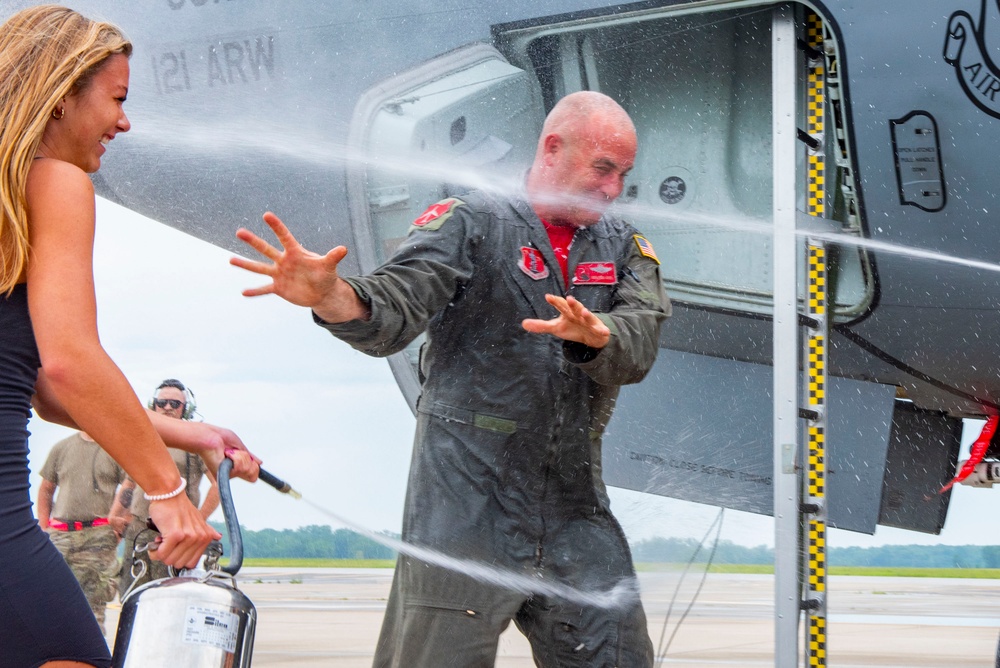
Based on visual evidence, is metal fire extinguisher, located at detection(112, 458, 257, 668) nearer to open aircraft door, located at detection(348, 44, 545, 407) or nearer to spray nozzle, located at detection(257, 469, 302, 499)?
spray nozzle, located at detection(257, 469, 302, 499)

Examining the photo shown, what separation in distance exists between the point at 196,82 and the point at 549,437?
2.34 meters

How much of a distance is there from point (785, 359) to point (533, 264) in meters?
0.79

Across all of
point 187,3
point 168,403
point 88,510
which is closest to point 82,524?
point 88,510

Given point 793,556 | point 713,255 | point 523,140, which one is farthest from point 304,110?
point 793,556

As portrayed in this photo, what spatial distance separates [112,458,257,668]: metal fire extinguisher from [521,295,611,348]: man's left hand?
1.93ft

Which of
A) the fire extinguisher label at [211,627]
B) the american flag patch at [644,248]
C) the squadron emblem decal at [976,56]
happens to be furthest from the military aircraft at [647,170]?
the fire extinguisher label at [211,627]

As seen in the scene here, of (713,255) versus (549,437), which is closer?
(549,437)

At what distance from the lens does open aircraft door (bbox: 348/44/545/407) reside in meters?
3.34

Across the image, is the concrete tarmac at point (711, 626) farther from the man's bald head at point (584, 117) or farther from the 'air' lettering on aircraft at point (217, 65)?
the 'air' lettering on aircraft at point (217, 65)

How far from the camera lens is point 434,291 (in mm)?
1907

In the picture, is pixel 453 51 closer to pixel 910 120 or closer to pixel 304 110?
pixel 304 110

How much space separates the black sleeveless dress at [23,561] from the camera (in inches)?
45.2

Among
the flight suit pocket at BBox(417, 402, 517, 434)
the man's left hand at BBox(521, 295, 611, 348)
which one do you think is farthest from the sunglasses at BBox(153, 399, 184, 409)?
the man's left hand at BBox(521, 295, 611, 348)

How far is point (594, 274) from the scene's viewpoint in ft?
6.75
